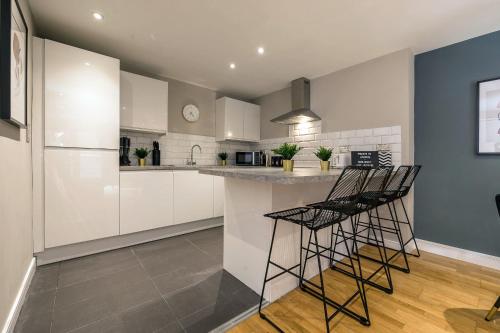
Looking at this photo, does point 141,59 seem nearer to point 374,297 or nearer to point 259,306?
point 259,306

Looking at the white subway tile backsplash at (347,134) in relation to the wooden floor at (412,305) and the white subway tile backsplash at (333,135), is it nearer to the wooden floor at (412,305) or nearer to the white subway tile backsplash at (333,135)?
the white subway tile backsplash at (333,135)

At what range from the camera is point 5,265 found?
4.09 feet

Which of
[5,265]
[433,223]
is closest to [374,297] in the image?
[433,223]

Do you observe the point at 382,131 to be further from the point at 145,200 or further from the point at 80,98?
the point at 80,98

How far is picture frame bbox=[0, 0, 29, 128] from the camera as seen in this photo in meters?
1.21

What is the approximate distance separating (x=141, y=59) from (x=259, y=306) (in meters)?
3.09

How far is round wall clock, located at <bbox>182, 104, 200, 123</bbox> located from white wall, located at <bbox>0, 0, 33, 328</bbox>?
1.97 meters

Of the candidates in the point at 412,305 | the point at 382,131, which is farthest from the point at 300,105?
the point at 412,305

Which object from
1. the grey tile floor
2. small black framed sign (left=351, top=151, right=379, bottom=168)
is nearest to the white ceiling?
small black framed sign (left=351, top=151, right=379, bottom=168)

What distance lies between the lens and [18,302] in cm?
144

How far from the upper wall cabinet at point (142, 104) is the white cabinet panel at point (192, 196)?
30.3 inches

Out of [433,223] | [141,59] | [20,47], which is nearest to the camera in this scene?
[20,47]

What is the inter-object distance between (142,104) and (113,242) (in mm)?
1778

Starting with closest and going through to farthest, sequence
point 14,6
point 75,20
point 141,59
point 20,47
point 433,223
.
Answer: point 14,6 → point 20,47 → point 75,20 → point 433,223 → point 141,59
